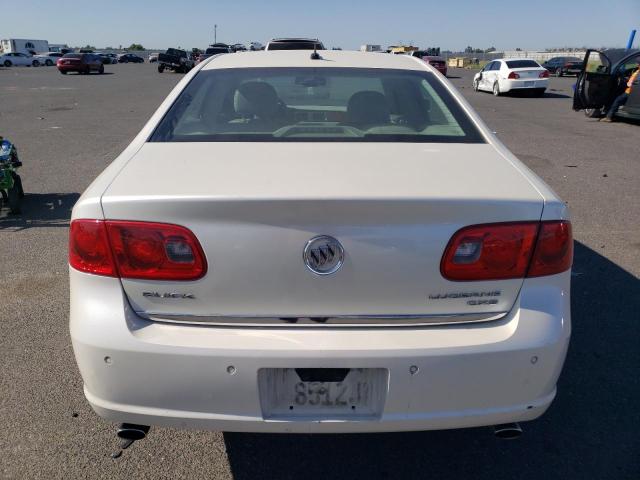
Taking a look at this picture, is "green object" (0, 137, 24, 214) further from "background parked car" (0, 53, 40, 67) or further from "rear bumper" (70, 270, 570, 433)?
"background parked car" (0, 53, 40, 67)

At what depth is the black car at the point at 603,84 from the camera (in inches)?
523

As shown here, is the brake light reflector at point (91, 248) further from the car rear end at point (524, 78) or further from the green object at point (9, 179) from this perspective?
the car rear end at point (524, 78)

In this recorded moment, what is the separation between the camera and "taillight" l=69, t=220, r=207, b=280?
76.9 inches

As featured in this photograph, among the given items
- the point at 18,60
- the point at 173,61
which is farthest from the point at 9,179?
the point at 18,60

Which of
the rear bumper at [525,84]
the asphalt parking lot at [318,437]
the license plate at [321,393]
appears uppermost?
the license plate at [321,393]

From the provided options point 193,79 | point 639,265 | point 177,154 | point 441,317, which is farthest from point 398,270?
point 639,265

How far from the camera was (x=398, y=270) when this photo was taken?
195cm

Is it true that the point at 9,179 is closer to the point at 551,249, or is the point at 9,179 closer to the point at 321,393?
the point at 321,393

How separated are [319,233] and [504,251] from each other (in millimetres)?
667

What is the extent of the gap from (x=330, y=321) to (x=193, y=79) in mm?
1883

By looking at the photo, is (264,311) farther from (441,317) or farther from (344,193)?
(441,317)

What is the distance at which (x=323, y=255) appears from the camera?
1933 millimetres

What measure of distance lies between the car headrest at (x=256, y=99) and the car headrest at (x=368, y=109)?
422mm

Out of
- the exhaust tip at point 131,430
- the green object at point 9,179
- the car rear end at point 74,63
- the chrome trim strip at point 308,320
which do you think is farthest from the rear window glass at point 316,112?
the car rear end at point 74,63
